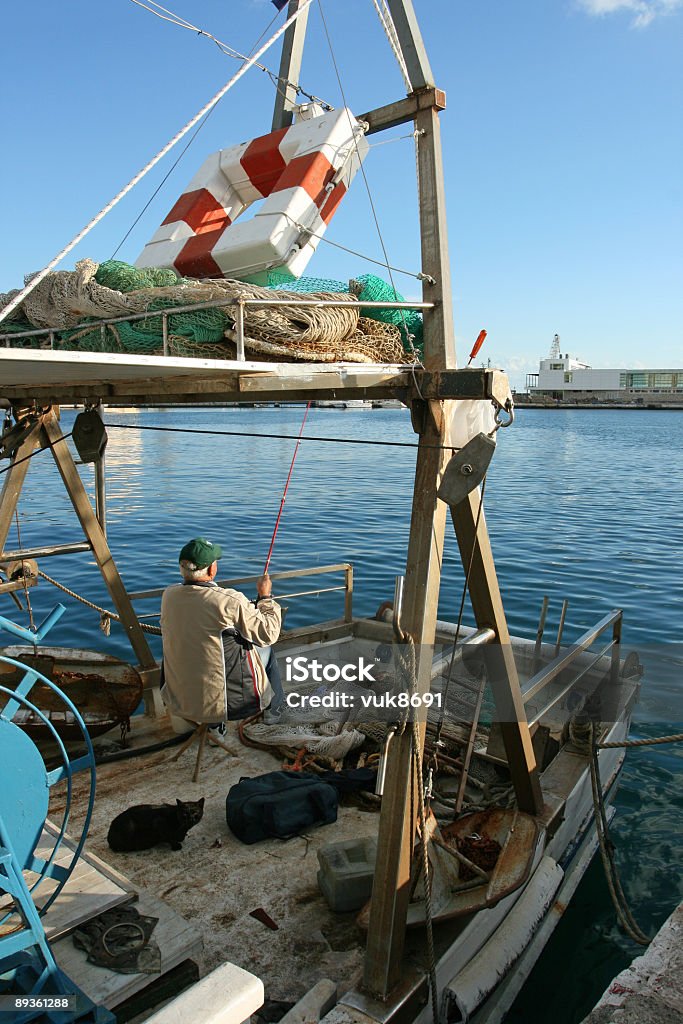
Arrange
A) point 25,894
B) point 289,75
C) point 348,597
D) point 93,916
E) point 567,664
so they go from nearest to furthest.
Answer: point 25,894
point 93,916
point 289,75
point 567,664
point 348,597

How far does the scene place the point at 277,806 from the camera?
4988mm

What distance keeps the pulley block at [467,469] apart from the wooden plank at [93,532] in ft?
12.6

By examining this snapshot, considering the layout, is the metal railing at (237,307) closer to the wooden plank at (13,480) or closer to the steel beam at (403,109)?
the steel beam at (403,109)

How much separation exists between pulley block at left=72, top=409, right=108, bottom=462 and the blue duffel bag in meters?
3.32

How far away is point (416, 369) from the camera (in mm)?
4000

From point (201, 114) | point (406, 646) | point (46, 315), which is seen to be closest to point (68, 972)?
point (406, 646)

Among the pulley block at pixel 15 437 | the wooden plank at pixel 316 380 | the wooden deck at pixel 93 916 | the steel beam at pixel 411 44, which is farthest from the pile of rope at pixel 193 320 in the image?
the wooden deck at pixel 93 916

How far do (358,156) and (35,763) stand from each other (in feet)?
13.4

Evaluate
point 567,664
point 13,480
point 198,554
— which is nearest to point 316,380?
point 198,554

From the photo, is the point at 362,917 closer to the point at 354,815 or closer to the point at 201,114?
the point at 354,815

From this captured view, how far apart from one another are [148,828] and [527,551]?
15.8 metres

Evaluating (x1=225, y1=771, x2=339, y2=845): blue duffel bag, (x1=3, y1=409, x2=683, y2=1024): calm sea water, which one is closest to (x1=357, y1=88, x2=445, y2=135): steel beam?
(x1=3, y1=409, x2=683, y2=1024): calm sea water

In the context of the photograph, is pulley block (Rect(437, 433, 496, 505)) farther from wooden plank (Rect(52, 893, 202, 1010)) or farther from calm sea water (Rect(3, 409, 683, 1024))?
calm sea water (Rect(3, 409, 683, 1024))

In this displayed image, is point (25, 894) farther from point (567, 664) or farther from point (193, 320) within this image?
point (567, 664)
